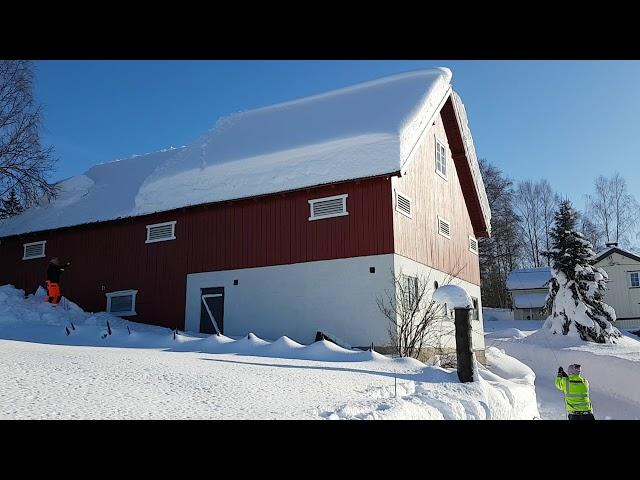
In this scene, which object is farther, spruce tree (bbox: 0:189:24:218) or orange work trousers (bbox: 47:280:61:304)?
spruce tree (bbox: 0:189:24:218)

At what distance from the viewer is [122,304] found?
1945 centimetres

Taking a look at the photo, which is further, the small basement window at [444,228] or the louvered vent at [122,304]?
the louvered vent at [122,304]

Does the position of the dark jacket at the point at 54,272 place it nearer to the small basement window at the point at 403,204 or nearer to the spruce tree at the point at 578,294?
the small basement window at the point at 403,204

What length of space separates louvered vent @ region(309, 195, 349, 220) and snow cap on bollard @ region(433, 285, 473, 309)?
19.3 ft

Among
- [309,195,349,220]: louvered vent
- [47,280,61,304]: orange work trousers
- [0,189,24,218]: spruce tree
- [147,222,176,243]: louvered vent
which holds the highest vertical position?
[0,189,24,218]: spruce tree

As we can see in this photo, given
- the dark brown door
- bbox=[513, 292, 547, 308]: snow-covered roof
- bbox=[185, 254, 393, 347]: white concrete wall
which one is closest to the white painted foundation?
bbox=[185, 254, 393, 347]: white concrete wall

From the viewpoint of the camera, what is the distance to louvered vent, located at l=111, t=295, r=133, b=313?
19.2 meters

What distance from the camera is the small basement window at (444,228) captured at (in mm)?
18750

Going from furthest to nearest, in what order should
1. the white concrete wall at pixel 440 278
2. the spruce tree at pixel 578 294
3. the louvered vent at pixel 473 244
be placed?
the spruce tree at pixel 578 294 → the louvered vent at pixel 473 244 → the white concrete wall at pixel 440 278

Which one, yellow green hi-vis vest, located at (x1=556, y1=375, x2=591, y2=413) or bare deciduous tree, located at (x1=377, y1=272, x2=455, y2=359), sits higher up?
bare deciduous tree, located at (x1=377, y1=272, x2=455, y2=359)

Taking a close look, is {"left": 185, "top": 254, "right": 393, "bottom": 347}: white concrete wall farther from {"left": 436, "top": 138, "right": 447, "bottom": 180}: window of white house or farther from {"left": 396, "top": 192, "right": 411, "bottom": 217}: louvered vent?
{"left": 436, "top": 138, "right": 447, "bottom": 180}: window of white house

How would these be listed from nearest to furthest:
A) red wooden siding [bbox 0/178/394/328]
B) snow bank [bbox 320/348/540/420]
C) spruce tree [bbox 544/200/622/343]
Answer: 1. snow bank [bbox 320/348/540/420]
2. red wooden siding [bbox 0/178/394/328]
3. spruce tree [bbox 544/200/622/343]

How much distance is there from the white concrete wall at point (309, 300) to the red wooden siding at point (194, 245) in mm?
343

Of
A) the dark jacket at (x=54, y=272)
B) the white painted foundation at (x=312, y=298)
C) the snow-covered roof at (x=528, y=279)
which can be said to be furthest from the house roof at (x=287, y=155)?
the snow-covered roof at (x=528, y=279)
